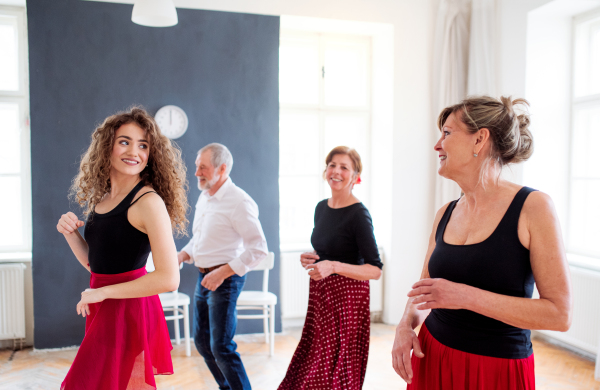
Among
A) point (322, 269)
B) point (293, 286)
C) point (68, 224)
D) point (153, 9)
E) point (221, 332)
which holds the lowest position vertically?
point (293, 286)

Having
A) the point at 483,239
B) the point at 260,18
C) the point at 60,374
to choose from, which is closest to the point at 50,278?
the point at 60,374

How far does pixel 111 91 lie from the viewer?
158 inches

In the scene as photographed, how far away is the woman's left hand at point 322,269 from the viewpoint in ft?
7.63

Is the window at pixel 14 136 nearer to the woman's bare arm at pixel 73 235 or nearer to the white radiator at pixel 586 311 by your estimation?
the woman's bare arm at pixel 73 235

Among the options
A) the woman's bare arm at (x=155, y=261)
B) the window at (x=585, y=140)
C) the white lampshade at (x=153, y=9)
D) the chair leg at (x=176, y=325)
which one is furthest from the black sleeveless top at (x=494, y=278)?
the window at (x=585, y=140)

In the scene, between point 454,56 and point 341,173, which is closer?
point 341,173

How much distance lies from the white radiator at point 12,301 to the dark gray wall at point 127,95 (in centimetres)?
17

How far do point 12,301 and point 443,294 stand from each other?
405 centimetres

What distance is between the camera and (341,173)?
8.59 feet

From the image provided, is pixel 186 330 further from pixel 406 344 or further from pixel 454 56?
pixel 454 56

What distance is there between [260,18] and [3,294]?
11.3 feet

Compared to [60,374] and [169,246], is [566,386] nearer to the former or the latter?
[169,246]

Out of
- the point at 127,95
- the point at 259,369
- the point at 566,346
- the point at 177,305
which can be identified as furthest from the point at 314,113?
the point at 566,346

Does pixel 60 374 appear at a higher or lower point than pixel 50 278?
lower
